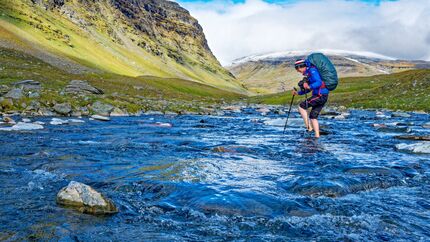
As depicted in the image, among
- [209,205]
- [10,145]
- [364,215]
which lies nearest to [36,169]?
[10,145]

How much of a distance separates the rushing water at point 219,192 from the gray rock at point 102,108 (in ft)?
60.7

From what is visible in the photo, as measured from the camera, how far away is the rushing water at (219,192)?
544 cm

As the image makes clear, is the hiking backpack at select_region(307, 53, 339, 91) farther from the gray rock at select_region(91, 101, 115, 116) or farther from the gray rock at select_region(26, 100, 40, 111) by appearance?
the gray rock at select_region(26, 100, 40, 111)

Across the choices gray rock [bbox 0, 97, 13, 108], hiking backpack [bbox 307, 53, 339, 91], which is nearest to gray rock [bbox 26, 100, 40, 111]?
gray rock [bbox 0, 97, 13, 108]

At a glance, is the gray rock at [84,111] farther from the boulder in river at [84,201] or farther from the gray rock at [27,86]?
the boulder in river at [84,201]

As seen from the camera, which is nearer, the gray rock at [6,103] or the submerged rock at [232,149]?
the submerged rock at [232,149]

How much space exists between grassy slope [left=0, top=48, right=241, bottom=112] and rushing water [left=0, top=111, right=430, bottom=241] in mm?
20675

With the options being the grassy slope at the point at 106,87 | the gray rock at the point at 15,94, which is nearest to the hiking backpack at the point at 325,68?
the grassy slope at the point at 106,87

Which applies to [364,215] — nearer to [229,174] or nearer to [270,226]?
[270,226]

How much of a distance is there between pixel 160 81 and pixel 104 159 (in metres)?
119

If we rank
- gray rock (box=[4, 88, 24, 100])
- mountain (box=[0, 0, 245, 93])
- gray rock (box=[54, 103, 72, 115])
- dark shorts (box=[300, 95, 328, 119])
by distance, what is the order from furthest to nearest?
mountain (box=[0, 0, 245, 93]) < gray rock (box=[4, 88, 24, 100]) < gray rock (box=[54, 103, 72, 115]) < dark shorts (box=[300, 95, 328, 119])

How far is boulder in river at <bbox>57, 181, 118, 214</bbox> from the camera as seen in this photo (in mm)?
6176

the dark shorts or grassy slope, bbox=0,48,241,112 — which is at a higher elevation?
the dark shorts

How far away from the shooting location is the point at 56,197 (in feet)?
22.1
